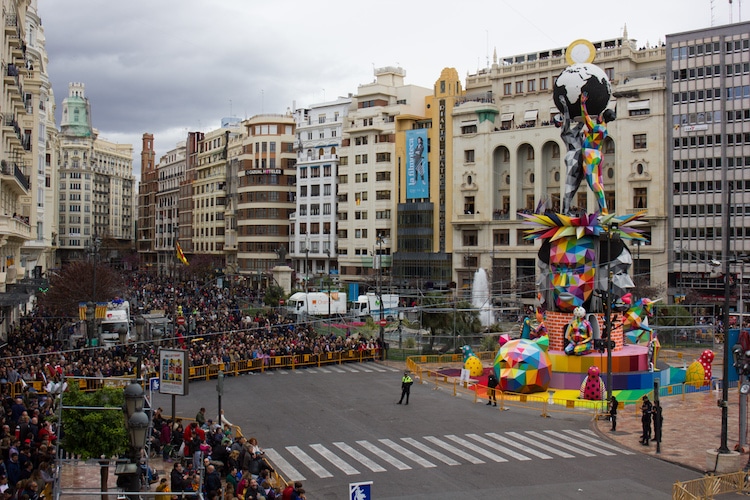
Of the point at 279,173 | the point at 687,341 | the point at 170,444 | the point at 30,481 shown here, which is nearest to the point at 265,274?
the point at 279,173

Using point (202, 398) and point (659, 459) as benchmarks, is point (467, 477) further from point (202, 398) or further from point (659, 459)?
point (202, 398)

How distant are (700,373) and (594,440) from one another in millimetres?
12520

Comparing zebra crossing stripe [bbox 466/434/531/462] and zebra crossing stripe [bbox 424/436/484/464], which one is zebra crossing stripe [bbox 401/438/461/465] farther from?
zebra crossing stripe [bbox 466/434/531/462]

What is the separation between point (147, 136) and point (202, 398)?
142m

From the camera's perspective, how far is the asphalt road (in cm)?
2034

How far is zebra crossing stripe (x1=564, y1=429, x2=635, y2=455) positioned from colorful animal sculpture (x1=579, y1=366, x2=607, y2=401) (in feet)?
12.7

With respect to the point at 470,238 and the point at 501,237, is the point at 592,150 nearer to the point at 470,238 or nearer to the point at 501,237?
the point at 501,237

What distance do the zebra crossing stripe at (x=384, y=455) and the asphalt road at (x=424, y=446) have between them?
29mm

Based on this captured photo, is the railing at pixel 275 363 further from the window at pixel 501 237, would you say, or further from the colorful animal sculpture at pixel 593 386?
the window at pixel 501 237

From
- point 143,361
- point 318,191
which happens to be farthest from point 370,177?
point 143,361

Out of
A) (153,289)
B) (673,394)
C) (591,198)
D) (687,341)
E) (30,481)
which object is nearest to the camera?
(30,481)

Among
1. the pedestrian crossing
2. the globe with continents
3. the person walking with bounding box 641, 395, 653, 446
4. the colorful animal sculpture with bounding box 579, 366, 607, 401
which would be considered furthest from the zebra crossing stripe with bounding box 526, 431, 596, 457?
the globe with continents

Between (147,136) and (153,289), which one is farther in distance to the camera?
(147,136)

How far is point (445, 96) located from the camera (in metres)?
83.9
